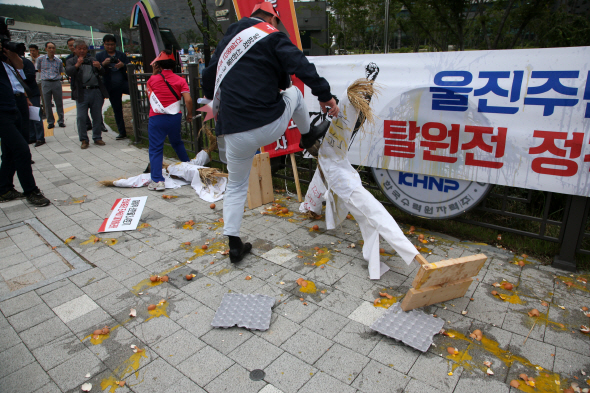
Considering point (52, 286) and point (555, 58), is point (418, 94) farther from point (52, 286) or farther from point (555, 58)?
point (52, 286)

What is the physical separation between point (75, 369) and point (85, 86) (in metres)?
7.22

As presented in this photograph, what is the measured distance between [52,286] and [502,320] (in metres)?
3.55

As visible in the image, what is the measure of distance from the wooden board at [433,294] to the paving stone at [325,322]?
0.48m

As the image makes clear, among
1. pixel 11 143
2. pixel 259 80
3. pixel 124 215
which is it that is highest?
pixel 259 80

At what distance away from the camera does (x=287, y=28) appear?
5.04 metres

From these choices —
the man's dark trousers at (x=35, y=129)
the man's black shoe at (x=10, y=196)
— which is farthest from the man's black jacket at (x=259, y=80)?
the man's dark trousers at (x=35, y=129)

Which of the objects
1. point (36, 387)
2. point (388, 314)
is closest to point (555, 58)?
point (388, 314)

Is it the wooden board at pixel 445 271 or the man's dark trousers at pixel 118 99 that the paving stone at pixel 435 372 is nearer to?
the wooden board at pixel 445 271

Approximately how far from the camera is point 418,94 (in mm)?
3732

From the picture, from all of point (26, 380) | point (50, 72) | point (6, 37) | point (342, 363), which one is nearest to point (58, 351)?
point (26, 380)

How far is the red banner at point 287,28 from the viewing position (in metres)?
4.93

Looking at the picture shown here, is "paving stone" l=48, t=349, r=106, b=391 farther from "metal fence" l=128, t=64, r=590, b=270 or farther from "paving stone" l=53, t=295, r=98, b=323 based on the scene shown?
"metal fence" l=128, t=64, r=590, b=270

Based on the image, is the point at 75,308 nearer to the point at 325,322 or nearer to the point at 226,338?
the point at 226,338

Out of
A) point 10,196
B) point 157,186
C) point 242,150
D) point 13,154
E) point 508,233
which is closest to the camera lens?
point 242,150
